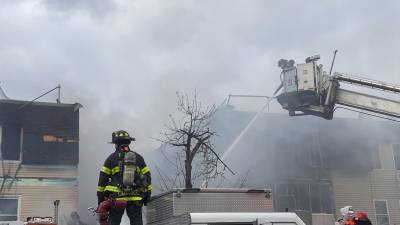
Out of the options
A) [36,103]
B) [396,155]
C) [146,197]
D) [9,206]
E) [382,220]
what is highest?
[36,103]

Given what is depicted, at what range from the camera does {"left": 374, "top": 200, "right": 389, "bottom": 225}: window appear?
21.3 m

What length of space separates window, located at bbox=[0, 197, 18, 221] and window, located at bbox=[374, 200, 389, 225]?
1337 cm

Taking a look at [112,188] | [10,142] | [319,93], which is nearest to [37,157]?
[10,142]

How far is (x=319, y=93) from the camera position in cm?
1360

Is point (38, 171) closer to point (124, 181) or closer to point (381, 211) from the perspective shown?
point (124, 181)

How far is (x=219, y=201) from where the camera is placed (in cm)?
584

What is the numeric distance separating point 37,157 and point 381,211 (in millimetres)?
13228

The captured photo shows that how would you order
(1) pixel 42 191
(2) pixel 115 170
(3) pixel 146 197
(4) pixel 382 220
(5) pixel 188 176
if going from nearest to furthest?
(2) pixel 115 170
(3) pixel 146 197
(5) pixel 188 176
(1) pixel 42 191
(4) pixel 382 220

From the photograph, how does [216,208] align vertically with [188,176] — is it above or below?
below

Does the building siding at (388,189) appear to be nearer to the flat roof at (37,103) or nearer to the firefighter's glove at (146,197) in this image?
the flat roof at (37,103)

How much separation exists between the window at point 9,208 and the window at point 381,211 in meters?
13.4

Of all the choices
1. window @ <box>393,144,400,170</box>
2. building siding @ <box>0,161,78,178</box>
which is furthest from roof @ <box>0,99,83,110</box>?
window @ <box>393,144,400,170</box>

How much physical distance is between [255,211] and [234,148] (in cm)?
1331

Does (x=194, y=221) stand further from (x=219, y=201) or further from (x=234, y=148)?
(x=234, y=148)
